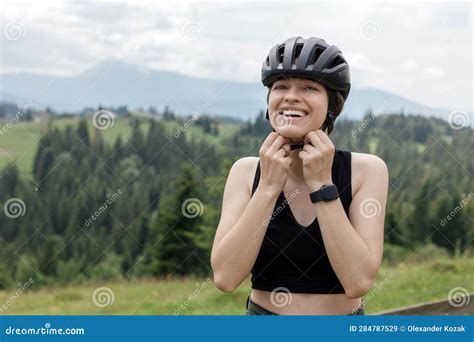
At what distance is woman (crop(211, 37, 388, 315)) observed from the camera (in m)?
3.07

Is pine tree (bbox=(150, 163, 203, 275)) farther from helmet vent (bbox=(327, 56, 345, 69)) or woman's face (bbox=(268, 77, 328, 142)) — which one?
woman's face (bbox=(268, 77, 328, 142))

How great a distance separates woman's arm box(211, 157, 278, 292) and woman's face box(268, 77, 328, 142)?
1.12 ft

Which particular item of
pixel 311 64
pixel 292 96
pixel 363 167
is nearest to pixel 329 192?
pixel 363 167

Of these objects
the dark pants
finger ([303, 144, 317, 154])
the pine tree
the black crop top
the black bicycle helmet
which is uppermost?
the black bicycle helmet

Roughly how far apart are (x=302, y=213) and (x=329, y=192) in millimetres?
201

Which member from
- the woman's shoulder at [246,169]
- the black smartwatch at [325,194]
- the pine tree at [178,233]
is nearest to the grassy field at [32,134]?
the pine tree at [178,233]

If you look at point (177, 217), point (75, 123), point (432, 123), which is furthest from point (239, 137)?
point (75, 123)

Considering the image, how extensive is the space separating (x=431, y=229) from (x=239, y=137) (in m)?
30.4

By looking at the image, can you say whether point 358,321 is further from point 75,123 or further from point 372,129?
point 75,123

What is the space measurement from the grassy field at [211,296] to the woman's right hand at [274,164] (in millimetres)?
6064

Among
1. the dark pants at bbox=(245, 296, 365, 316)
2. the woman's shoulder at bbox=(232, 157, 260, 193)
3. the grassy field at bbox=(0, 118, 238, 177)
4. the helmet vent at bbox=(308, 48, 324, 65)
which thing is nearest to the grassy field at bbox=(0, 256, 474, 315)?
the dark pants at bbox=(245, 296, 365, 316)

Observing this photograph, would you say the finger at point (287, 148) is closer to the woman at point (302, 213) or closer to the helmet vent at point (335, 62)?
the woman at point (302, 213)

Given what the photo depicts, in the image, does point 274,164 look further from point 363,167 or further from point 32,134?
point 32,134

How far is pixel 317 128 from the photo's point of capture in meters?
3.31
